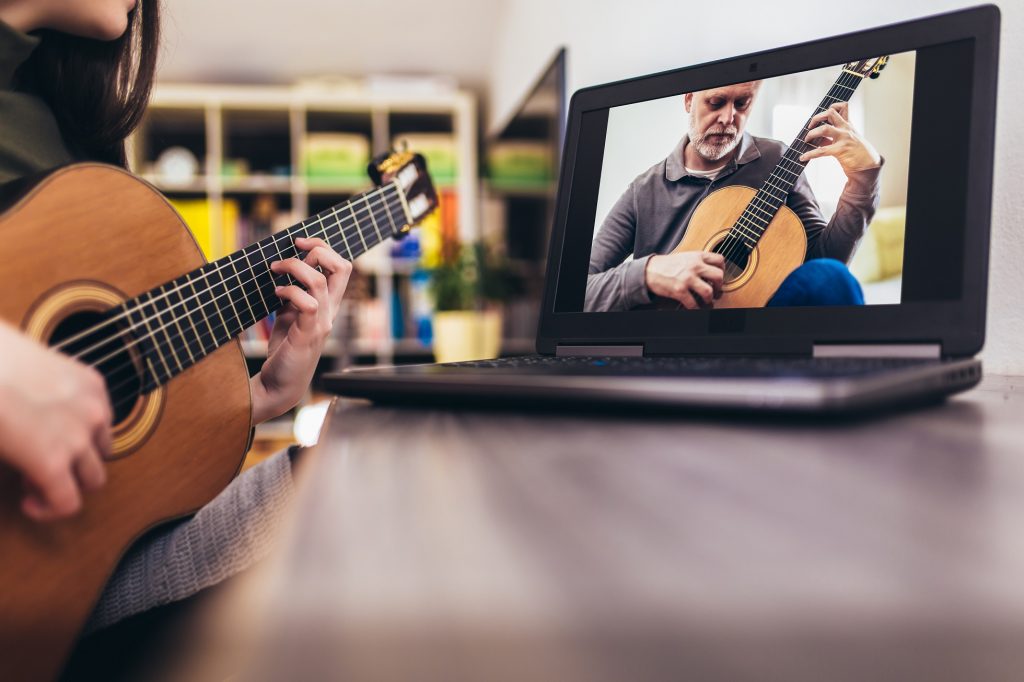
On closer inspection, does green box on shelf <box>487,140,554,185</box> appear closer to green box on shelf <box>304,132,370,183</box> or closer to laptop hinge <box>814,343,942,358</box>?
green box on shelf <box>304,132,370,183</box>

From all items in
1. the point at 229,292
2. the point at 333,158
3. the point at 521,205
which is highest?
the point at 333,158

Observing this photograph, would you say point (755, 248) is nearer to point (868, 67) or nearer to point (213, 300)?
point (868, 67)

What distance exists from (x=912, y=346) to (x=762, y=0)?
2.20 ft

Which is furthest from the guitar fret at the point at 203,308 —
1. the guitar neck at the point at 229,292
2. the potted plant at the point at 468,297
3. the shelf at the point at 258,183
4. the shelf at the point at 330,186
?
the shelf at the point at 258,183

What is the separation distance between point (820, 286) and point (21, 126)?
0.82m

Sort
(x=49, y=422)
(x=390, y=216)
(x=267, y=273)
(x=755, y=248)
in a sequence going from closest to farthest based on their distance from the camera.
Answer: (x=49, y=422)
(x=755, y=248)
(x=267, y=273)
(x=390, y=216)

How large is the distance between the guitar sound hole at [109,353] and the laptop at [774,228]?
19 centimetres

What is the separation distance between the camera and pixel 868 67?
549mm

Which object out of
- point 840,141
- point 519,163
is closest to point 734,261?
point 840,141

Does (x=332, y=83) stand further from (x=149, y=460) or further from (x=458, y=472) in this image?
(x=458, y=472)

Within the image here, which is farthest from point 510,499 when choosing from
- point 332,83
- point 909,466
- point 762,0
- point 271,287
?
point 332,83

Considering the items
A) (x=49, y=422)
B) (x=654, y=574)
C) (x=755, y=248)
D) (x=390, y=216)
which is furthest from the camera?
(x=390, y=216)

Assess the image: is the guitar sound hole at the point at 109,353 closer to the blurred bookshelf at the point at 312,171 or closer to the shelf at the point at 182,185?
the blurred bookshelf at the point at 312,171

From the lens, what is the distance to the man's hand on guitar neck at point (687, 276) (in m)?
0.60
